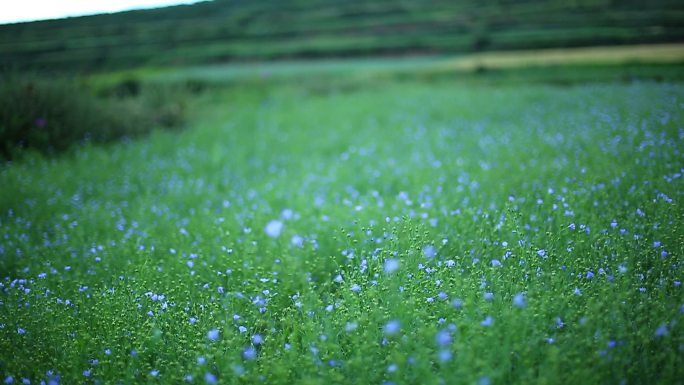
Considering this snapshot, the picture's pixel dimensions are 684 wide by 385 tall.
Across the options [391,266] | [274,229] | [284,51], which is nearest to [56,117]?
[274,229]

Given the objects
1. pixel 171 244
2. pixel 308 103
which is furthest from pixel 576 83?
pixel 171 244

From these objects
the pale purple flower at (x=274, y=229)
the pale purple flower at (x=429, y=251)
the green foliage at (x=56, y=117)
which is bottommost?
the pale purple flower at (x=429, y=251)

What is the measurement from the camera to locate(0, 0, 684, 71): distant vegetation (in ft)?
55.0

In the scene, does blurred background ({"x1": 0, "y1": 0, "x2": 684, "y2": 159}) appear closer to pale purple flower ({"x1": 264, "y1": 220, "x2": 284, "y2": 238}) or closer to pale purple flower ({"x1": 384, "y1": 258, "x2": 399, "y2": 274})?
pale purple flower ({"x1": 264, "y1": 220, "x2": 284, "y2": 238})

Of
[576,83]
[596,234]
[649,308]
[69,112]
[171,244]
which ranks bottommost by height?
[649,308]

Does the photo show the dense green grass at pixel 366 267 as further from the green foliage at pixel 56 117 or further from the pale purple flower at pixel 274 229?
the green foliage at pixel 56 117

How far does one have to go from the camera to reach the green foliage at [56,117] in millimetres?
9156

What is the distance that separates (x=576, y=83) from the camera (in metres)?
17.1

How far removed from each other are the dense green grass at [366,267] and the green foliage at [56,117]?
1873 mm

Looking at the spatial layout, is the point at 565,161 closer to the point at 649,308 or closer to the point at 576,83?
the point at 649,308

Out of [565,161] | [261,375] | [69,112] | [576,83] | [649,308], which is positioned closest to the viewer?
[261,375]

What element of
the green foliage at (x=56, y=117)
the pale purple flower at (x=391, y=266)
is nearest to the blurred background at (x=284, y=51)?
the green foliage at (x=56, y=117)

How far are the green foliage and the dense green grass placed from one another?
1.87 metres

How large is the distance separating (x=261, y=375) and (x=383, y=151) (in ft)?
20.7
